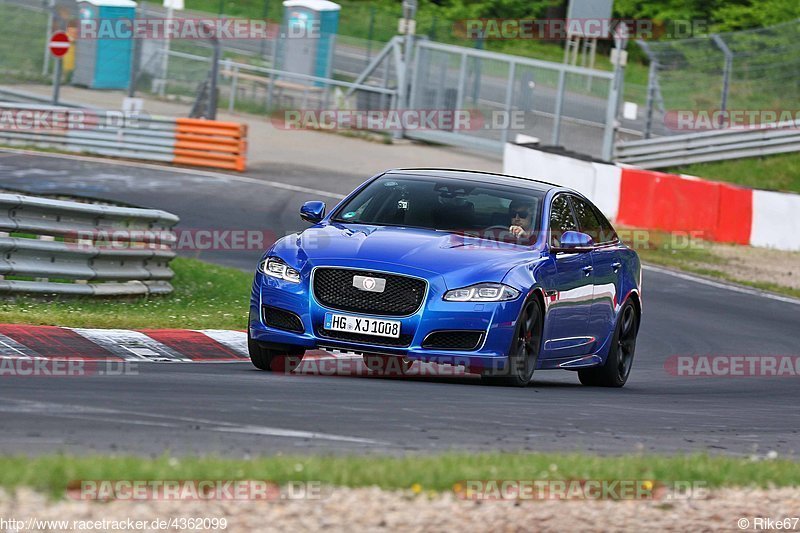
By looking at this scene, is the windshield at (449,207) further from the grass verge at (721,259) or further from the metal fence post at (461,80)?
the metal fence post at (461,80)

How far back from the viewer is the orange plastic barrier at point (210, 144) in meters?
28.7

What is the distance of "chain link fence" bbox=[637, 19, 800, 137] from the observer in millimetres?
29734

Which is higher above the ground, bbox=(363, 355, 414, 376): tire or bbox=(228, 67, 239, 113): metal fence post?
bbox=(228, 67, 239, 113): metal fence post

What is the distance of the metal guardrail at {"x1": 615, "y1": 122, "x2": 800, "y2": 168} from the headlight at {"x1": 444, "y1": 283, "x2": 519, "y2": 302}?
74.3 ft

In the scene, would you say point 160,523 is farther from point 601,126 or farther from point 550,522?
point 601,126

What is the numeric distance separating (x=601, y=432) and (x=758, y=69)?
76.1ft

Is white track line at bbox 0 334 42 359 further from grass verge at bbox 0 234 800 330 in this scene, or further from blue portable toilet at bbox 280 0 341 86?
blue portable toilet at bbox 280 0 341 86

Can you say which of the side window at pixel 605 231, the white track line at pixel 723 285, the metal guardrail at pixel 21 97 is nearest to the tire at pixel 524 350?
the side window at pixel 605 231

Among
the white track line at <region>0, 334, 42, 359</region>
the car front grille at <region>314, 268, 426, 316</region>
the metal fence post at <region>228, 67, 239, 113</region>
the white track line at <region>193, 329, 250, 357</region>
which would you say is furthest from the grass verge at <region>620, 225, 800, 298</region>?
the metal fence post at <region>228, 67, 239, 113</region>

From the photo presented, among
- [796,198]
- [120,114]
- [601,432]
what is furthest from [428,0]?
[601,432]

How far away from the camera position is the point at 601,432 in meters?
8.36

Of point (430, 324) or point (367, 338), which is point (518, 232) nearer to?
point (430, 324)

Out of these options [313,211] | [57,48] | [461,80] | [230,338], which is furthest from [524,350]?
[461,80]

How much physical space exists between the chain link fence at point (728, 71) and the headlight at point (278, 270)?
20540mm
